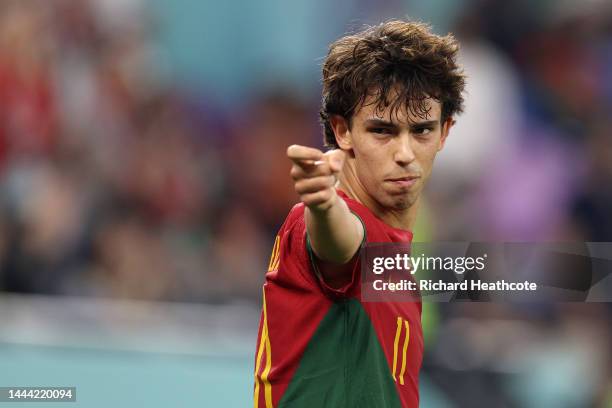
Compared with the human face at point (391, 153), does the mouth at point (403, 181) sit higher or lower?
lower

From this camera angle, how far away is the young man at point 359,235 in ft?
9.94

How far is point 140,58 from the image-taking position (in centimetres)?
871

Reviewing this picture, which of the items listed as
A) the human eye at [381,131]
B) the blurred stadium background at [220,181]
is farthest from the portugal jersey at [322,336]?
the blurred stadium background at [220,181]

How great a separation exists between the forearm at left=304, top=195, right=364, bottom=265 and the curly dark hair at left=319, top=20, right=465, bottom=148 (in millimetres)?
449

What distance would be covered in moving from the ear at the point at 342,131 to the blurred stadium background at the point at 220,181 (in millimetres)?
3193

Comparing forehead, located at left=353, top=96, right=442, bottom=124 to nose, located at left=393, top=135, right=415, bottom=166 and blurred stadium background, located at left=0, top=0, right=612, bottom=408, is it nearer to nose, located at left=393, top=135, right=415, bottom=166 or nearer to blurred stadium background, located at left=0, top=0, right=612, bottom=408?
nose, located at left=393, top=135, right=415, bottom=166

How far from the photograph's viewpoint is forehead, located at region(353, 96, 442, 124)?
3.17 meters

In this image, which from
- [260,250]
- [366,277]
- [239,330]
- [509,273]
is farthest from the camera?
[260,250]

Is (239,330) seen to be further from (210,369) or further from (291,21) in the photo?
(291,21)

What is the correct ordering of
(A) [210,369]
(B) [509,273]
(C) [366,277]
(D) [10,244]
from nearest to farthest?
(C) [366,277] < (B) [509,273] < (A) [210,369] < (D) [10,244]

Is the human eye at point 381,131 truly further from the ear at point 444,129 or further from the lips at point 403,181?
the ear at point 444,129

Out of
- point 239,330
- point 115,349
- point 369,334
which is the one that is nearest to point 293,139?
point 239,330

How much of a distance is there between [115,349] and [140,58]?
2.70 m

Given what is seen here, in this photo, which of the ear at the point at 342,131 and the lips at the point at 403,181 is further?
the ear at the point at 342,131
